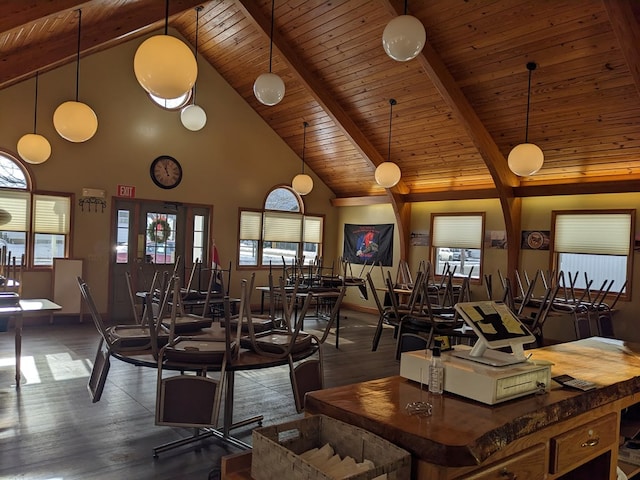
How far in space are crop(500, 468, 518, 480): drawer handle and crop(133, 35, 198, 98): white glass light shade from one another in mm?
2563

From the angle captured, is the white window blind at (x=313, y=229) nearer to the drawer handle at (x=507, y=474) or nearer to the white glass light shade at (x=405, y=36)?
the white glass light shade at (x=405, y=36)

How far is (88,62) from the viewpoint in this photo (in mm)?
7328

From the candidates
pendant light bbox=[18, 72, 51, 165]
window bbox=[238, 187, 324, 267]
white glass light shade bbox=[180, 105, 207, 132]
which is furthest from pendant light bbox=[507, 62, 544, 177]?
pendant light bbox=[18, 72, 51, 165]

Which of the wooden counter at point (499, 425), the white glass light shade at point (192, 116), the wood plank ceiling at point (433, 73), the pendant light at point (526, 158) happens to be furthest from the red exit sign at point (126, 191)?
the wooden counter at point (499, 425)

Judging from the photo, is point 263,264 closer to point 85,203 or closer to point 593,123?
point 85,203

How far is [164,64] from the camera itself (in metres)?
2.80

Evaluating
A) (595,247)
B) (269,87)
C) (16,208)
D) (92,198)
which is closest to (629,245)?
(595,247)

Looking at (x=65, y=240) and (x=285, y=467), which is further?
(x=65, y=240)

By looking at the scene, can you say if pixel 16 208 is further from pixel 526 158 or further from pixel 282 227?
pixel 526 158

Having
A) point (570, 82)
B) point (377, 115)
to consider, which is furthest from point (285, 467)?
point (377, 115)

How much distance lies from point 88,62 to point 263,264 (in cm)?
443

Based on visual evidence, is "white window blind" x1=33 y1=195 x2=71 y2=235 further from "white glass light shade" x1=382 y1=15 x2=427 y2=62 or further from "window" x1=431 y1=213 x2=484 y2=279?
"window" x1=431 y1=213 x2=484 y2=279

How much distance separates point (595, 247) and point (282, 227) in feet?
17.5

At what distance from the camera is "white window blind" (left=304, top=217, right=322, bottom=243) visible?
32.9 ft
